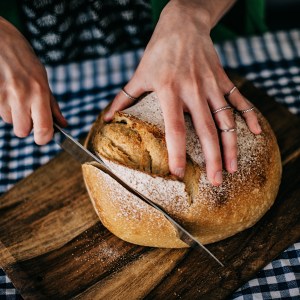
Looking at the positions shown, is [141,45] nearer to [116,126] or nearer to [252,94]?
[252,94]

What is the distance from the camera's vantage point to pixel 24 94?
99 cm

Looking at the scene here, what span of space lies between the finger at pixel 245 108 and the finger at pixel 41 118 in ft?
1.46

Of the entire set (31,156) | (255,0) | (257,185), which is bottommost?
(31,156)

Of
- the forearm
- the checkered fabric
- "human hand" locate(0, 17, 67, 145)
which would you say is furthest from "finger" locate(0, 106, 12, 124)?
the forearm

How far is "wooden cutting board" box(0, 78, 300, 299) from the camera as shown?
1.05 metres

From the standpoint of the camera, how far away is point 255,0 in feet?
4.85

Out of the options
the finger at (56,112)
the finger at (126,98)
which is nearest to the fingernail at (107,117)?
the finger at (126,98)

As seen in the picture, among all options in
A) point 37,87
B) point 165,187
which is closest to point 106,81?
point 37,87

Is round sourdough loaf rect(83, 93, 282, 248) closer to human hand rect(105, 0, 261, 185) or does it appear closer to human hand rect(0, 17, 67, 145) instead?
human hand rect(105, 0, 261, 185)

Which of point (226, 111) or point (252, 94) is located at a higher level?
point (226, 111)

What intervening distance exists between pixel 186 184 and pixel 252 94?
1.79 ft

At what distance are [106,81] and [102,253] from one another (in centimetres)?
71

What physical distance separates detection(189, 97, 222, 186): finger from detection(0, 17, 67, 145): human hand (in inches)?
13.3

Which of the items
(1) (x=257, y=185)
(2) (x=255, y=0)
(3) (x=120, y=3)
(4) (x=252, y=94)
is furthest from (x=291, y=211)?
(3) (x=120, y=3)
